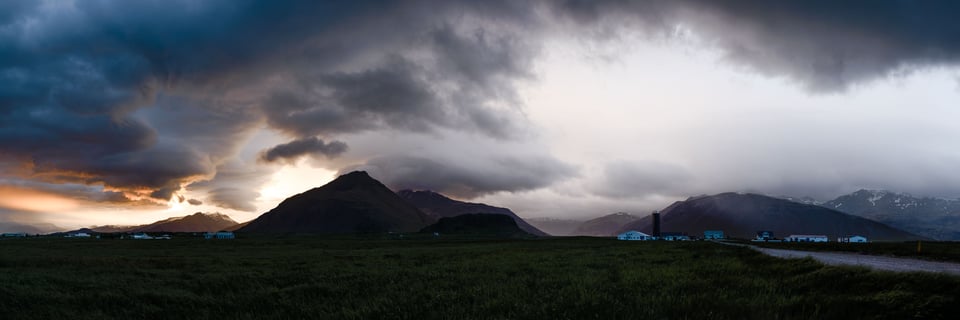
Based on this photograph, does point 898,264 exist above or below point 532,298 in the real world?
below

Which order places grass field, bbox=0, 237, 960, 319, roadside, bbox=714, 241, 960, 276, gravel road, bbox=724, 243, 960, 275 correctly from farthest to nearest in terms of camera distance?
gravel road, bbox=724, 243, 960, 275
roadside, bbox=714, 241, 960, 276
grass field, bbox=0, 237, 960, 319

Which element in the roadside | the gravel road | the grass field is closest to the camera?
the grass field

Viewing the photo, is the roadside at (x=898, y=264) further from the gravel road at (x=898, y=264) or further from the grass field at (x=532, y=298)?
the grass field at (x=532, y=298)

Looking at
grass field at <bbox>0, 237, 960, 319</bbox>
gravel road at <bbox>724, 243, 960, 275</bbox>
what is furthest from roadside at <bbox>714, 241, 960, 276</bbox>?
grass field at <bbox>0, 237, 960, 319</bbox>

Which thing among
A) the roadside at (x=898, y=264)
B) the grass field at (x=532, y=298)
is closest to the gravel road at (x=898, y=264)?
the roadside at (x=898, y=264)

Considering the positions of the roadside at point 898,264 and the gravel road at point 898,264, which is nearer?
the roadside at point 898,264

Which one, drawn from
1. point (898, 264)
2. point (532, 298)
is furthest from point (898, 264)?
point (532, 298)

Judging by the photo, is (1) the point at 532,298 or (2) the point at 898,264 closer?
(1) the point at 532,298

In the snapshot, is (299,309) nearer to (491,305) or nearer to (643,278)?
(491,305)

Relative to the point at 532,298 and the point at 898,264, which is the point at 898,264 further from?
the point at 532,298

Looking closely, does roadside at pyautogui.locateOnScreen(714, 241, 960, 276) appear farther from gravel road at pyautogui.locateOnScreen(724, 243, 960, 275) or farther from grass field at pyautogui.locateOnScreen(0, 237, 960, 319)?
grass field at pyautogui.locateOnScreen(0, 237, 960, 319)

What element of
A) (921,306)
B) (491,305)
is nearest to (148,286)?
(491,305)

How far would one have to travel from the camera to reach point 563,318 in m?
10.2

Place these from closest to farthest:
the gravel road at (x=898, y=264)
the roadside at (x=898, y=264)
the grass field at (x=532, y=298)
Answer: the grass field at (x=532, y=298) → the roadside at (x=898, y=264) → the gravel road at (x=898, y=264)
